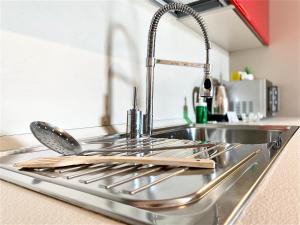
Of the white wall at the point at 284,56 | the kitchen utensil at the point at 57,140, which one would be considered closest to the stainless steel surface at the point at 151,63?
the kitchen utensil at the point at 57,140

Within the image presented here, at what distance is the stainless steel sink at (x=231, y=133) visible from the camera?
1.15 meters

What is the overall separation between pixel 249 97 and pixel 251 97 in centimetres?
2

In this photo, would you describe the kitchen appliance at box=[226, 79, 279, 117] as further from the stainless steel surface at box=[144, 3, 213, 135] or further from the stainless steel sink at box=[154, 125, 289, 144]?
the stainless steel surface at box=[144, 3, 213, 135]

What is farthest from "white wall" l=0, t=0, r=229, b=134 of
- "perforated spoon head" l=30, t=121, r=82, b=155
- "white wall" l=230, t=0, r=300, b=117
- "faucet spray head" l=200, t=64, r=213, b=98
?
"white wall" l=230, t=0, r=300, b=117

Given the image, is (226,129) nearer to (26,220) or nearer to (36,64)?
(36,64)

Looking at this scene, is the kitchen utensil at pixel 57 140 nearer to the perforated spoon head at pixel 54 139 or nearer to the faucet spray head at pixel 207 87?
the perforated spoon head at pixel 54 139

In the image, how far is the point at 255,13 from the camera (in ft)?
5.48

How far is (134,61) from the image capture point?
1.09m

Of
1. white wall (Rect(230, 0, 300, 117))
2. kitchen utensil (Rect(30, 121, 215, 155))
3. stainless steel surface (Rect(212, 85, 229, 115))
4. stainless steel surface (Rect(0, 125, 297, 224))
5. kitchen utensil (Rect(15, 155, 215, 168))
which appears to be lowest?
stainless steel surface (Rect(0, 125, 297, 224))

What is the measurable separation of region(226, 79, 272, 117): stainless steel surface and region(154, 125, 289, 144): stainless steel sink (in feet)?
2.07

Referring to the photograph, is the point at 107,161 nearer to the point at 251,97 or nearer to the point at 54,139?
the point at 54,139

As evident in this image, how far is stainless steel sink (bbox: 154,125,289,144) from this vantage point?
1.15m

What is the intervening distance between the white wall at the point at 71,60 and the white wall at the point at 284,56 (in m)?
1.36

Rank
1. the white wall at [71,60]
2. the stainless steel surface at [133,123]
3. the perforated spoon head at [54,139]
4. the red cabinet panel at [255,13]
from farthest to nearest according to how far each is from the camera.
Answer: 1. the red cabinet panel at [255,13]
2. the stainless steel surface at [133,123]
3. the white wall at [71,60]
4. the perforated spoon head at [54,139]
